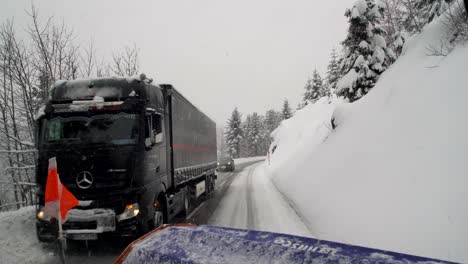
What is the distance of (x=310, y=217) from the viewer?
8.93m

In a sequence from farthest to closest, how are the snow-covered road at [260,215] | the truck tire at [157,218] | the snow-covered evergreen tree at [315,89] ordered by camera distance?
the snow-covered evergreen tree at [315,89] < the snow-covered road at [260,215] < the truck tire at [157,218]

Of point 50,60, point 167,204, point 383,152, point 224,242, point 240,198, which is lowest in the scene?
point 240,198

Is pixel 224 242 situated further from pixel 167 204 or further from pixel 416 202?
pixel 167 204

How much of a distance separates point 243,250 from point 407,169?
4750 mm

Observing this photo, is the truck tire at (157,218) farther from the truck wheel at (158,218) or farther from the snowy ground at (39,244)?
the snowy ground at (39,244)

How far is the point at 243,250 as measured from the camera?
2730 mm

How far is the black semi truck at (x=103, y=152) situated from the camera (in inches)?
238

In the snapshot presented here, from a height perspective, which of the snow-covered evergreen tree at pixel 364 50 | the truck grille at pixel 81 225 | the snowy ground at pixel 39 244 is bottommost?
the snowy ground at pixel 39 244

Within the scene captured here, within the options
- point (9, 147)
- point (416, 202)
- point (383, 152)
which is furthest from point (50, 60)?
point (416, 202)

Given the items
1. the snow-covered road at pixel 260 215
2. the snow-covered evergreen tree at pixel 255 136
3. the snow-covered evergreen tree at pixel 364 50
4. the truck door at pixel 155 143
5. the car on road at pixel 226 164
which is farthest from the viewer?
the snow-covered evergreen tree at pixel 255 136

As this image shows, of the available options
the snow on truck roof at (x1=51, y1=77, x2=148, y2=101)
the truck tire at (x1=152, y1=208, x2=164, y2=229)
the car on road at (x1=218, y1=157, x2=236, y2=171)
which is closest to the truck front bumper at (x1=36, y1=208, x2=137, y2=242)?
Result: the truck tire at (x1=152, y1=208, x2=164, y2=229)

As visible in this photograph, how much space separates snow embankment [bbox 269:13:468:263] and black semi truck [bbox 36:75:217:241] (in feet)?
14.1

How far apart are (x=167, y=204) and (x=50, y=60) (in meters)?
10.8

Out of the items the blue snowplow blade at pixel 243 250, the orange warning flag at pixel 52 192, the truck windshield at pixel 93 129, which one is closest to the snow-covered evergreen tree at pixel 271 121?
the truck windshield at pixel 93 129
